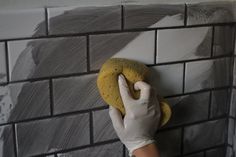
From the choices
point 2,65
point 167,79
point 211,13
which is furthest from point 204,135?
point 2,65

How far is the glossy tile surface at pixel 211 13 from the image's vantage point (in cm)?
89

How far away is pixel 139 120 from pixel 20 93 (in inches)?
9.9

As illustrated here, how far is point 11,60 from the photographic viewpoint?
718mm

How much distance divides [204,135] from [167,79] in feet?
0.71

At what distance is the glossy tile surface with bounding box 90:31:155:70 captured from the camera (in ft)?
2.61

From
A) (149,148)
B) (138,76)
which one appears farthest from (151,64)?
(149,148)

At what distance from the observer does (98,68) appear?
0.81 meters

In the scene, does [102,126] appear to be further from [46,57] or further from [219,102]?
[219,102]

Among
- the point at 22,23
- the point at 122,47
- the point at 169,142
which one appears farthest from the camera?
the point at 169,142

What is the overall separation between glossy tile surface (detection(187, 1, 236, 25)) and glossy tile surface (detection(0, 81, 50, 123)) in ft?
1.28

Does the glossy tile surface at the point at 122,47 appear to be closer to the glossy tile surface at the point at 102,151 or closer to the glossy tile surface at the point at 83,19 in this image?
the glossy tile surface at the point at 83,19

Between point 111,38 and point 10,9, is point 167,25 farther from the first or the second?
point 10,9

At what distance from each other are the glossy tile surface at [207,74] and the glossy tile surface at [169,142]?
4.7 inches

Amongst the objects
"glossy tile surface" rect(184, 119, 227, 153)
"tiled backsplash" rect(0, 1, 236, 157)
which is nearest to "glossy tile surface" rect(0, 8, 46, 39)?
"tiled backsplash" rect(0, 1, 236, 157)
